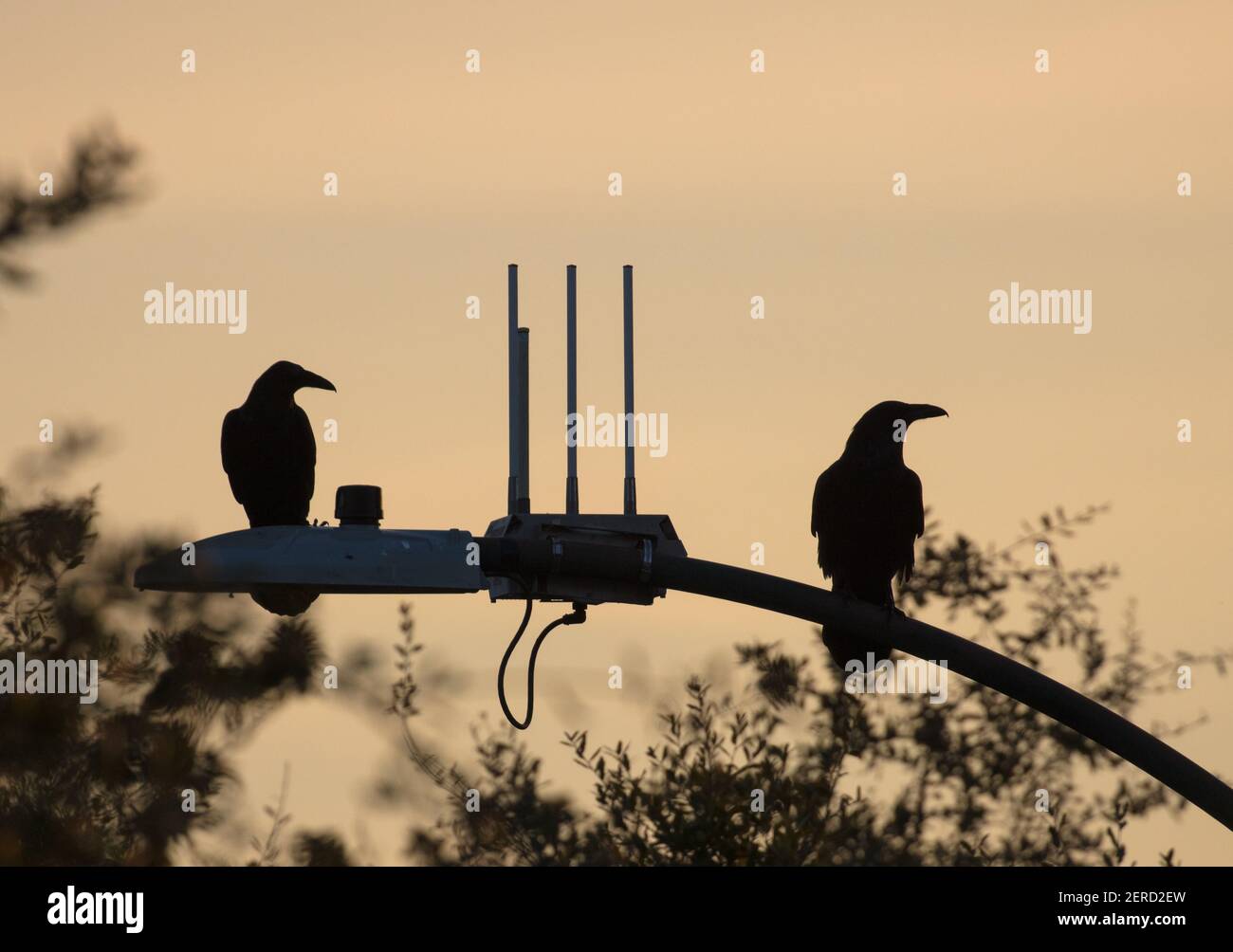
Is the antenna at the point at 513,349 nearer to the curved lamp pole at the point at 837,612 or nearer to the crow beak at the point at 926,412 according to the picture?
the curved lamp pole at the point at 837,612

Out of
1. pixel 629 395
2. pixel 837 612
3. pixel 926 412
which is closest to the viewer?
pixel 837 612

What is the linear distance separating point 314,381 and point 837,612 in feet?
16.1

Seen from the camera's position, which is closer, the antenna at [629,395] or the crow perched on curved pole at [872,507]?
the antenna at [629,395]

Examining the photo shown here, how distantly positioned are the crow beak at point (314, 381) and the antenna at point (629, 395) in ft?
12.9

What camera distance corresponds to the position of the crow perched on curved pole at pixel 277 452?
37.5 feet

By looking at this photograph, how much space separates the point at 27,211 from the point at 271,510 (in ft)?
10.6

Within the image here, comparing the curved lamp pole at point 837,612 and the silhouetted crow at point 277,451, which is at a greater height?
the silhouetted crow at point 277,451

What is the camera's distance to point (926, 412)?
10578mm

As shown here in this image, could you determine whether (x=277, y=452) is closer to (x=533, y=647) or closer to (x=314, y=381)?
(x=314, y=381)

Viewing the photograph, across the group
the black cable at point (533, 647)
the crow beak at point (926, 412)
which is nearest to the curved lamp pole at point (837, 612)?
the black cable at point (533, 647)

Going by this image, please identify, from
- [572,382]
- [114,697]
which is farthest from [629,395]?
[114,697]

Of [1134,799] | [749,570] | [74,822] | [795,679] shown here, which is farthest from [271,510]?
[1134,799]
